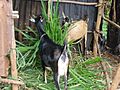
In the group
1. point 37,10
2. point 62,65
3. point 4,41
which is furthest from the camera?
point 37,10

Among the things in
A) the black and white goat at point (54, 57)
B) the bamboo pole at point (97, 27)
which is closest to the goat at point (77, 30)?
the bamboo pole at point (97, 27)

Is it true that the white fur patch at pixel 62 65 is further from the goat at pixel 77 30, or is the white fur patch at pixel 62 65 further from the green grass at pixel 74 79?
the goat at pixel 77 30

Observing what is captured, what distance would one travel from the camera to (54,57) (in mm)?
4547

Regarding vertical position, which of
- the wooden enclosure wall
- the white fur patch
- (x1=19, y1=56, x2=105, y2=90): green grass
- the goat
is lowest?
(x1=19, y1=56, x2=105, y2=90): green grass

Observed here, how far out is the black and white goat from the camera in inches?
178

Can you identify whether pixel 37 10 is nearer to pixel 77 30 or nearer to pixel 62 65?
pixel 77 30

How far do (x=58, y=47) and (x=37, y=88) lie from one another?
66cm

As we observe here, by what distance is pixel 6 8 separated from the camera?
4.19 m

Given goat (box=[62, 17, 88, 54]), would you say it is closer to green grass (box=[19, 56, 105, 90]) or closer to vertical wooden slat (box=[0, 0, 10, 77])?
green grass (box=[19, 56, 105, 90])

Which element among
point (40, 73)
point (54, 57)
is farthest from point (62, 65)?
point (40, 73)

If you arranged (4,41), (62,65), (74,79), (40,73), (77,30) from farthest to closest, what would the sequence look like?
1. (77,30)
2. (40,73)
3. (74,79)
4. (62,65)
5. (4,41)

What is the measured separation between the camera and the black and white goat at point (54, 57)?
451 centimetres

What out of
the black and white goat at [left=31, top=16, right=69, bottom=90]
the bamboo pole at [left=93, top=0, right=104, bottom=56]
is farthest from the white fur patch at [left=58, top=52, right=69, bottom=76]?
the bamboo pole at [left=93, top=0, right=104, bottom=56]

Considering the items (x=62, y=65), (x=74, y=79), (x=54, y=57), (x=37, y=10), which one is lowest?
(x=74, y=79)
